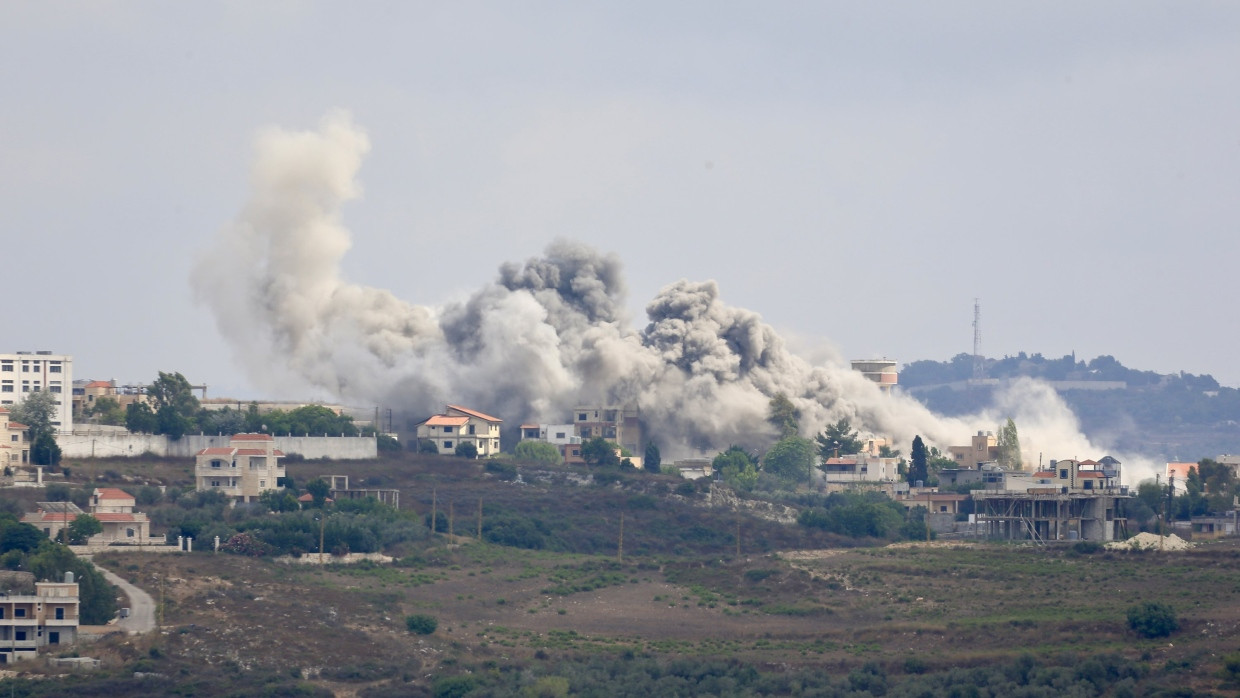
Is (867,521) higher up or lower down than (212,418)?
lower down

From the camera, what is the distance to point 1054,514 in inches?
4240

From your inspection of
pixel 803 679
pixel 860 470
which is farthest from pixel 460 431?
pixel 803 679

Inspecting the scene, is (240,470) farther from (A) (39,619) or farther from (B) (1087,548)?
(B) (1087,548)

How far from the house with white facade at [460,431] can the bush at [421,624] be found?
44491 millimetres

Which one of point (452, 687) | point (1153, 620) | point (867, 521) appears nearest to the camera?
point (452, 687)

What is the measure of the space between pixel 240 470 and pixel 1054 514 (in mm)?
40594

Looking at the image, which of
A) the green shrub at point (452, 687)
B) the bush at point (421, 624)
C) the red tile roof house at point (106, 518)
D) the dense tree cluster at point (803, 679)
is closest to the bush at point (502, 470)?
the red tile roof house at point (106, 518)

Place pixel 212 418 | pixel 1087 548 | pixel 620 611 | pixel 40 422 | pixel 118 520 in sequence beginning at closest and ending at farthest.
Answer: pixel 620 611 < pixel 118 520 < pixel 1087 548 < pixel 40 422 < pixel 212 418

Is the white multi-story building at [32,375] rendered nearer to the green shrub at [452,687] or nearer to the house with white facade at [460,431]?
the house with white facade at [460,431]

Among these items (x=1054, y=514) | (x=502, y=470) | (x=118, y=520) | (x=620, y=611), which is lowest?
(x=620, y=611)

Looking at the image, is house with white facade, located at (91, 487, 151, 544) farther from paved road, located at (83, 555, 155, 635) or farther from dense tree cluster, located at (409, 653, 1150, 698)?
dense tree cluster, located at (409, 653, 1150, 698)

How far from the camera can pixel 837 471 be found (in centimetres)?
13388

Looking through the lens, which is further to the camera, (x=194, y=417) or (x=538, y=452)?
(x=538, y=452)

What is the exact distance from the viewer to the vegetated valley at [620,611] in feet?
250
